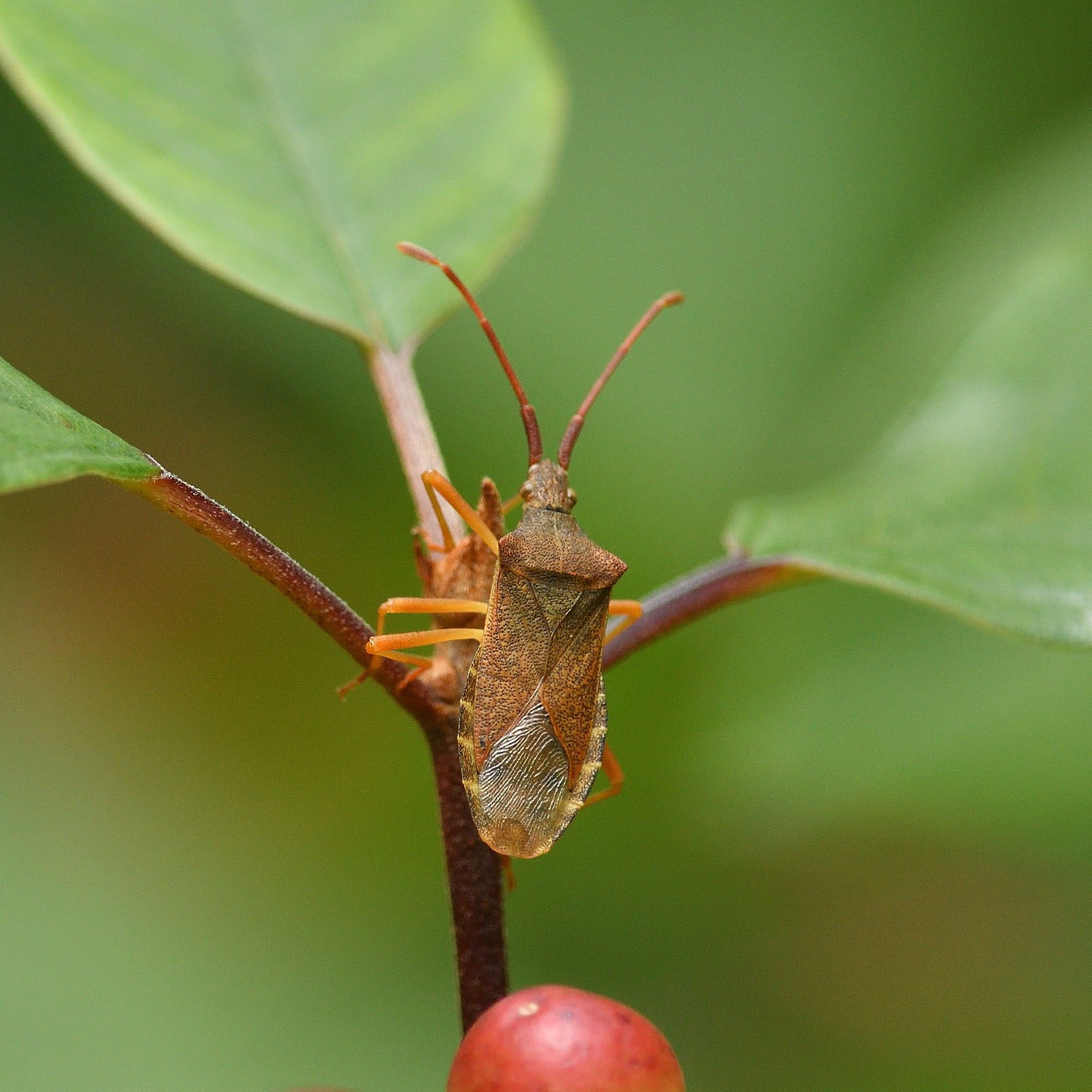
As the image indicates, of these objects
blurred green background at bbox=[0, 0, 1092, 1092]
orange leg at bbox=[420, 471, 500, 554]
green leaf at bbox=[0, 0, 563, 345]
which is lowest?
blurred green background at bbox=[0, 0, 1092, 1092]

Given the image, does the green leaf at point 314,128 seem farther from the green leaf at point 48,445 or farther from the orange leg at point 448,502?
the green leaf at point 48,445

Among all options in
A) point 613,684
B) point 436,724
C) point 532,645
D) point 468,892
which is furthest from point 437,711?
point 613,684

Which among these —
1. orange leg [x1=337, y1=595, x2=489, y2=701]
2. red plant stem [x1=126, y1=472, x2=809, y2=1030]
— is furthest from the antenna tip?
red plant stem [x1=126, y1=472, x2=809, y2=1030]

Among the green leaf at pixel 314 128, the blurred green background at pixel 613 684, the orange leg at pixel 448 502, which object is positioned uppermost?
the green leaf at pixel 314 128

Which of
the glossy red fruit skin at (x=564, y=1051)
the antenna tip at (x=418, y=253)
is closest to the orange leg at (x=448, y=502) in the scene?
the antenna tip at (x=418, y=253)

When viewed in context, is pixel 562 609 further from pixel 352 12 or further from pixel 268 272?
pixel 352 12

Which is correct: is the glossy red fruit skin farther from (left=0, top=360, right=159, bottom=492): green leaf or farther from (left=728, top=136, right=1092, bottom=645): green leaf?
(left=728, top=136, right=1092, bottom=645): green leaf
